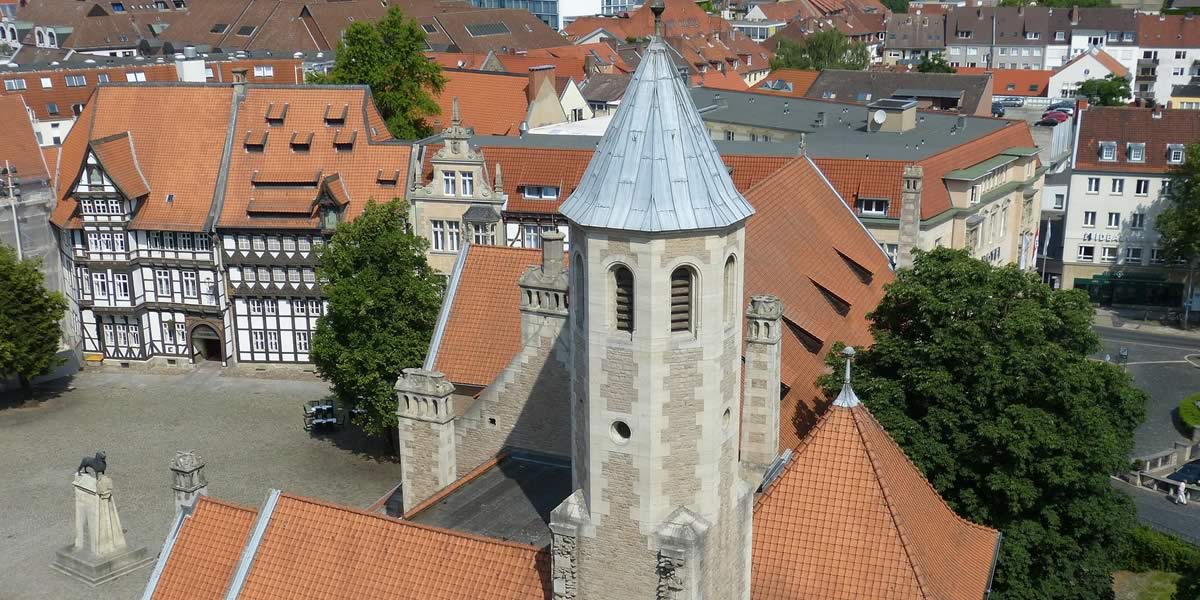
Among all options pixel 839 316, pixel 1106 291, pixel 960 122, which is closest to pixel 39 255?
pixel 839 316

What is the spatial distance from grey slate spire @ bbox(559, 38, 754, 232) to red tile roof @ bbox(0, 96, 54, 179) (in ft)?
166

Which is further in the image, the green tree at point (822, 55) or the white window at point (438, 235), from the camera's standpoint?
the green tree at point (822, 55)

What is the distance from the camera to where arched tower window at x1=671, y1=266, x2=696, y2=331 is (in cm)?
1886

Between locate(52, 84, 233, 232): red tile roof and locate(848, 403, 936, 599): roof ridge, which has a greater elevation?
locate(52, 84, 233, 232): red tile roof

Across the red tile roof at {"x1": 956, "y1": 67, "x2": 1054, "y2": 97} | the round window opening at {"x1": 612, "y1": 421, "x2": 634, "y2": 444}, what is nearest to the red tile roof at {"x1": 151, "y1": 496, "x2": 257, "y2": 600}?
the round window opening at {"x1": 612, "y1": 421, "x2": 634, "y2": 444}

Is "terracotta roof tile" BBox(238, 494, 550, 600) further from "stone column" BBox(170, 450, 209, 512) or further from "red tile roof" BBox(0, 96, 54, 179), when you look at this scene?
"red tile roof" BBox(0, 96, 54, 179)

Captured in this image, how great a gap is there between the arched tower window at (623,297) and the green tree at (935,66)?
123 metres

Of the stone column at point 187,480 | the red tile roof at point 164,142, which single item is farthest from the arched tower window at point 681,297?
the red tile roof at point 164,142

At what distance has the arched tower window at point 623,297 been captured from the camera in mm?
18891

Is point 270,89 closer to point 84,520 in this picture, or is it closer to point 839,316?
point 84,520

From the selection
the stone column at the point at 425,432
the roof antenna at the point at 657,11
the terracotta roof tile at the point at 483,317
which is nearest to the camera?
the roof antenna at the point at 657,11

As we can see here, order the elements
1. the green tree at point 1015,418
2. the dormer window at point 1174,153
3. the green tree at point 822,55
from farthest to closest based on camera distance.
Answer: the green tree at point 822,55
the dormer window at point 1174,153
the green tree at point 1015,418

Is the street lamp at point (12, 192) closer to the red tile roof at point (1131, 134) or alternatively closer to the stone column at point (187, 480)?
the stone column at point (187, 480)

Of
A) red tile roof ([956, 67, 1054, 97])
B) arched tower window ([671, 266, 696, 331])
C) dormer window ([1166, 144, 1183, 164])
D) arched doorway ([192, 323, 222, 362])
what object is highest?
red tile roof ([956, 67, 1054, 97])
